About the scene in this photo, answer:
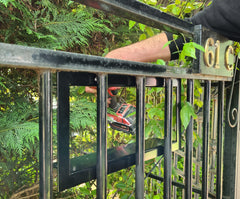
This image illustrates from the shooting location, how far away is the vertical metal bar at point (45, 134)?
0.47m

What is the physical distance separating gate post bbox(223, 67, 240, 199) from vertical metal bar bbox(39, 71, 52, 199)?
1.38 meters

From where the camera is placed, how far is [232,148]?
4.97ft

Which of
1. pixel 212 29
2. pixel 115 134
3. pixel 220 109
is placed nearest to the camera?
pixel 212 29

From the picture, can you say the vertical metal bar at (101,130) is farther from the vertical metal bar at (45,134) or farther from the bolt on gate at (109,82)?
the vertical metal bar at (45,134)

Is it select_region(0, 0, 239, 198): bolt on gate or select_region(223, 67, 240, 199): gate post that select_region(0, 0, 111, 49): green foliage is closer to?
select_region(0, 0, 239, 198): bolt on gate

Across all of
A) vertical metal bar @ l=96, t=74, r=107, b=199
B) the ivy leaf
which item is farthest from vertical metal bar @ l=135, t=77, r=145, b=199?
the ivy leaf

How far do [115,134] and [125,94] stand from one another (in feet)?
2.32

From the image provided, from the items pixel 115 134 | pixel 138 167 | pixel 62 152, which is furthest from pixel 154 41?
pixel 115 134

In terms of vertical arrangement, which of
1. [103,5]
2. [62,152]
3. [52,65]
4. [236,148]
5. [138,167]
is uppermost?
[103,5]

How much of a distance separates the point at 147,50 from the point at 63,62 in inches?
33.4

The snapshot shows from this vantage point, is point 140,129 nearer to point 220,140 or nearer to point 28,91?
point 220,140

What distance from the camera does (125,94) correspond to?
2385 millimetres

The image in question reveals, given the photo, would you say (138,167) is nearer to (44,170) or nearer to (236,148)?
(44,170)

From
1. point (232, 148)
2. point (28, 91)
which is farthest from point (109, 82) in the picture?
point (28, 91)
